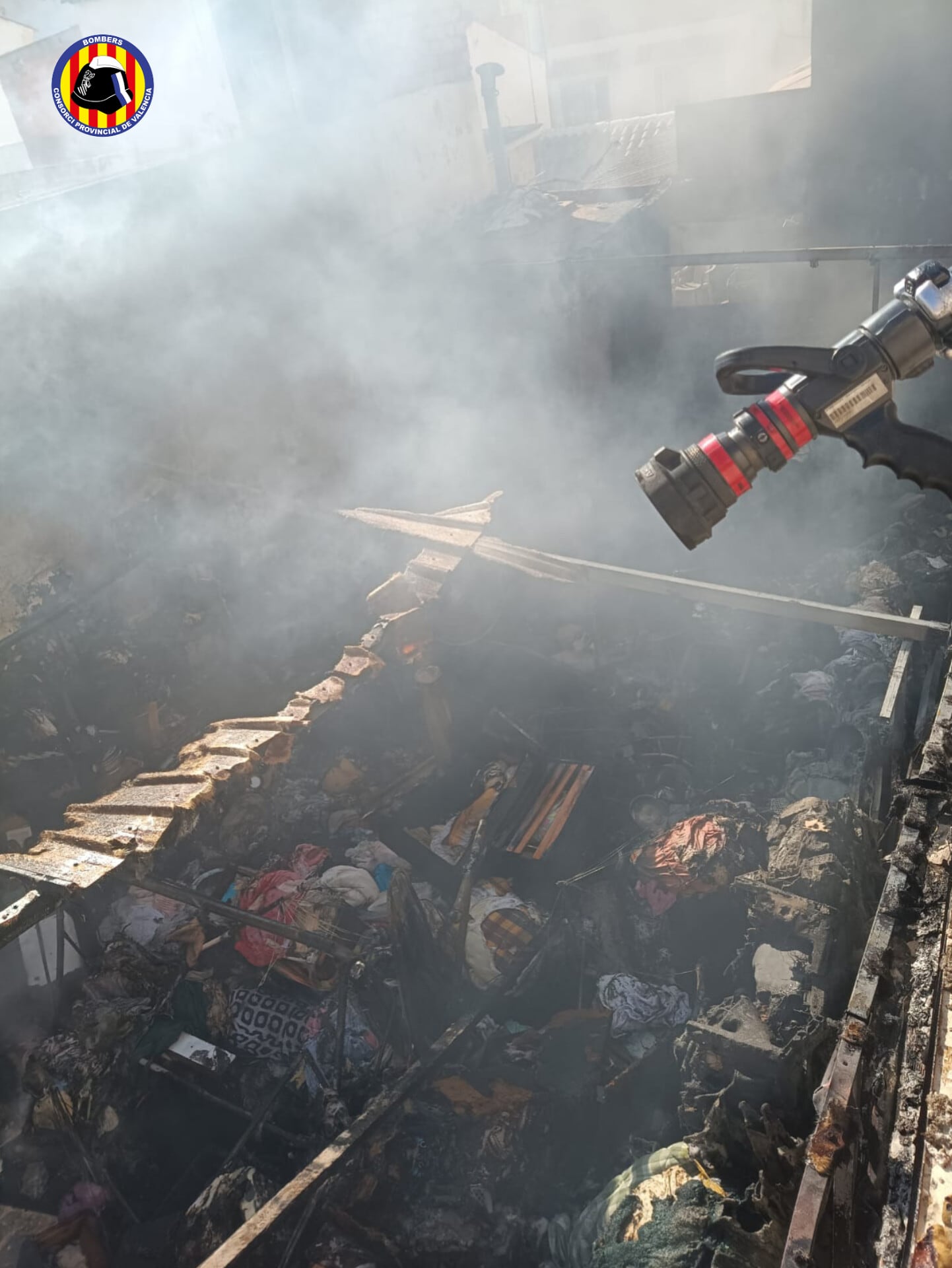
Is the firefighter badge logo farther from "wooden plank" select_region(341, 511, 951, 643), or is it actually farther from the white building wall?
"wooden plank" select_region(341, 511, 951, 643)

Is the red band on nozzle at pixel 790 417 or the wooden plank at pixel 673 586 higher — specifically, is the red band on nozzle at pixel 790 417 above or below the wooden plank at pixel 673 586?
A: above

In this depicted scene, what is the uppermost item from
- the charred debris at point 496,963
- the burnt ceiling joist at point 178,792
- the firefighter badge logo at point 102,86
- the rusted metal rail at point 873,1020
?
the firefighter badge logo at point 102,86

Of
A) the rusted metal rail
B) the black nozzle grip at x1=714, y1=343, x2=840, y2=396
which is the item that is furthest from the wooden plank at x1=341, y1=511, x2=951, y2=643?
the black nozzle grip at x1=714, y1=343, x2=840, y2=396

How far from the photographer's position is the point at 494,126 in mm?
13641

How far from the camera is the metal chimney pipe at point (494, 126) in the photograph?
523 inches

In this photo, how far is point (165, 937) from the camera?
4.79m

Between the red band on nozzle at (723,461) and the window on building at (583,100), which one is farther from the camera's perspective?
the window on building at (583,100)

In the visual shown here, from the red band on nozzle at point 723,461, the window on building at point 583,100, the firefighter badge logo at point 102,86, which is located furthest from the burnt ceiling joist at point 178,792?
the window on building at point 583,100

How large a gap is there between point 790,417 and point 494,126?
1442 centimetres

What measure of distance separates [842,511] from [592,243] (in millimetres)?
6012

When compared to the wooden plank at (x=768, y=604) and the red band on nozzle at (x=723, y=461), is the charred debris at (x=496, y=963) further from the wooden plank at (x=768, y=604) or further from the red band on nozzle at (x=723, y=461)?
the red band on nozzle at (x=723, y=461)

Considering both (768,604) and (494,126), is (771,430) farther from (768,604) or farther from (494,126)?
(494,126)

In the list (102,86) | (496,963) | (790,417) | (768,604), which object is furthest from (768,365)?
(102,86)

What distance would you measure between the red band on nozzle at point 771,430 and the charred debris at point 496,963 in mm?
1541
